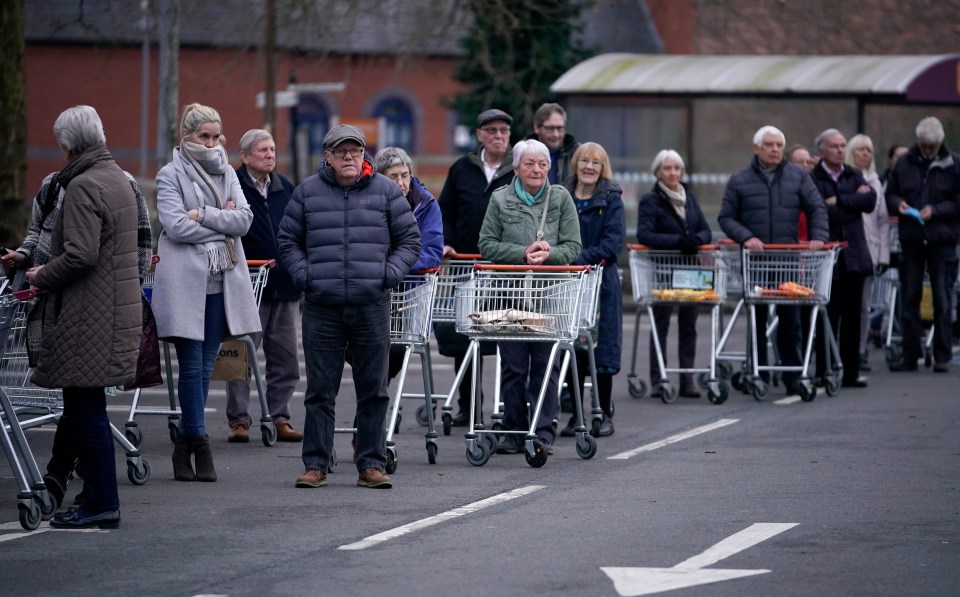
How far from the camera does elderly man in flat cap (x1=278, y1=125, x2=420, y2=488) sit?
9188 millimetres

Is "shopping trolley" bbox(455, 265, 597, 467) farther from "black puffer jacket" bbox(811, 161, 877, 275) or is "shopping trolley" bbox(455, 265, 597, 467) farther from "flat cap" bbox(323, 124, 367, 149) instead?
"black puffer jacket" bbox(811, 161, 877, 275)

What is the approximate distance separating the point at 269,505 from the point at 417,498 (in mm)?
799

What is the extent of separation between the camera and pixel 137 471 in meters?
9.49

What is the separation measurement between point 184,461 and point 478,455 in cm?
178

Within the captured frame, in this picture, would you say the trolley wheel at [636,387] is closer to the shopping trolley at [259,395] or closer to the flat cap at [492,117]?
the flat cap at [492,117]

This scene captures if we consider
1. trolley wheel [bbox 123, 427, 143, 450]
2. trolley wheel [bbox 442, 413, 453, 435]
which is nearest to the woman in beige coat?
trolley wheel [bbox 123, 427, 143, 450]

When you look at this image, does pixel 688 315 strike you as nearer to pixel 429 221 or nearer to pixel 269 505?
pixel 429 221

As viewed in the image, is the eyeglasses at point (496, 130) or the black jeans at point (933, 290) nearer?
the eyeglasses at point (496, 130)

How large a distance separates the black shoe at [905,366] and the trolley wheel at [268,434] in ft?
24.1

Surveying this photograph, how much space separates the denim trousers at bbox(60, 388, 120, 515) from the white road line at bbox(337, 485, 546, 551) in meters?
1.28

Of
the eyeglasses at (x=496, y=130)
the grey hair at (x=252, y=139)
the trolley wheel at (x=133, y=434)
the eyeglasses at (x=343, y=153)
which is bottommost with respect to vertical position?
the trolley wheel at (x=133, y=434)

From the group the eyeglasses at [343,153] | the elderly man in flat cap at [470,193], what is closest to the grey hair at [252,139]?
the elderly man in flat cap at [470,193]

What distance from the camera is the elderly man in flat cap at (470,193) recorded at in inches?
474

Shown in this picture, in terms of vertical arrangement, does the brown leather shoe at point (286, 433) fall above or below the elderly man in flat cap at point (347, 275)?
below
